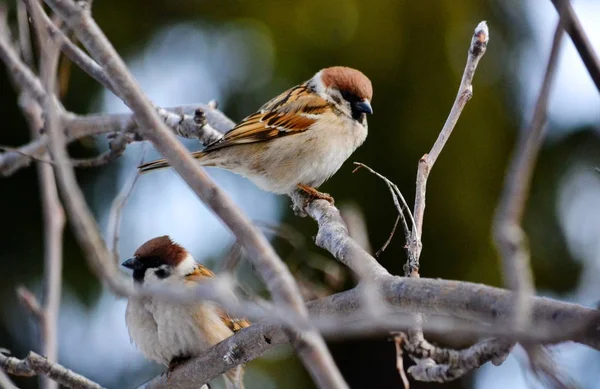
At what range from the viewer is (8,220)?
166 inches

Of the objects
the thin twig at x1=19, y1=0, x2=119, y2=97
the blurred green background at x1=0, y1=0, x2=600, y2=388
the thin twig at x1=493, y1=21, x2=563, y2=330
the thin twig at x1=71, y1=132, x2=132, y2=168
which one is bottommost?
the blurred green background at x1=0, y1=0, x2=600, y2=388

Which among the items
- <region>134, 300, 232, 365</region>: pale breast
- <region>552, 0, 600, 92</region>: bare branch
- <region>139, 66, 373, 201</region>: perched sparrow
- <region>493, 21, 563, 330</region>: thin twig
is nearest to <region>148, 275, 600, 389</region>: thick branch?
<region>493, 21, 563, 330</region>: thin twig

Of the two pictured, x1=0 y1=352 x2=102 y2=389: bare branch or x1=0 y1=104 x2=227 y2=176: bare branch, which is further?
x1=0 y1=104 x2=227 y2=176: bare branch

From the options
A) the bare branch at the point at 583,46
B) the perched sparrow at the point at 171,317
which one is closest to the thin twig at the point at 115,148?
the perched sparrow at the point at 171,317

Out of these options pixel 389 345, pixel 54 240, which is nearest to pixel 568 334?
pixel 54 240

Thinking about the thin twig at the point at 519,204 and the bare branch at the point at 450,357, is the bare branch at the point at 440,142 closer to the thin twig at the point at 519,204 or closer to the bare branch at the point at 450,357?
the bare branch at the point at 450,357

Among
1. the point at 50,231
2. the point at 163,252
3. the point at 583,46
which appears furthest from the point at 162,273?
the point at 583,46

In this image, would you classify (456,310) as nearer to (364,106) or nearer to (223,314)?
(223,314)

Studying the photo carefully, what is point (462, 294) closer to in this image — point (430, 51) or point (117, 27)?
point (430, 51)

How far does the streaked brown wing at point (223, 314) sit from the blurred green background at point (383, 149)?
105cm

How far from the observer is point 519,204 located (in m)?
0.98

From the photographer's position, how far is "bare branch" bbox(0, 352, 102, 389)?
2057mm

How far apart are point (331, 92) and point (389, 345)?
4.86ft

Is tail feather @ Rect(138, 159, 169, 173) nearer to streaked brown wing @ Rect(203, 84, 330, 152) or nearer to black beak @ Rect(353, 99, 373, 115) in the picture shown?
streaked brown wing @ Rect(203, 84, 330, 152)
